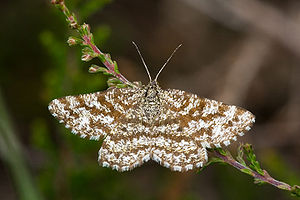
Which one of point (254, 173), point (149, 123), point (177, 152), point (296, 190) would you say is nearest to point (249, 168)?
point (254, 173)

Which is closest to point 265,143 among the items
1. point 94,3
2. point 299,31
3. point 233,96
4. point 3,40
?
point 233,96

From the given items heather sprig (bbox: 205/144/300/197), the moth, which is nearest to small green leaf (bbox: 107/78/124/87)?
the moth

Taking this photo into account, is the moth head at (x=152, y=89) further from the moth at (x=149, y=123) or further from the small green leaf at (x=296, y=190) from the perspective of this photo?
the small green leaf at (x=296, y=190)

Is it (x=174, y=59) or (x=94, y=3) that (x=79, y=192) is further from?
(x=174, y=59)

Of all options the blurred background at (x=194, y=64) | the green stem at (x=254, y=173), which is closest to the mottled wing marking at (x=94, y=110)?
the green stem at (x=254, y=173)

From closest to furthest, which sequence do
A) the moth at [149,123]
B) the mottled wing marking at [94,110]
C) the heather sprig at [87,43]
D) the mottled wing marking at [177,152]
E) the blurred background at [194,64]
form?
the heather sprig at [87,43] → the mottled wing marking at [177,152] → the moth at [149,123] → the mottled wing marking at [94,110] → the blurred background at [194,64]
